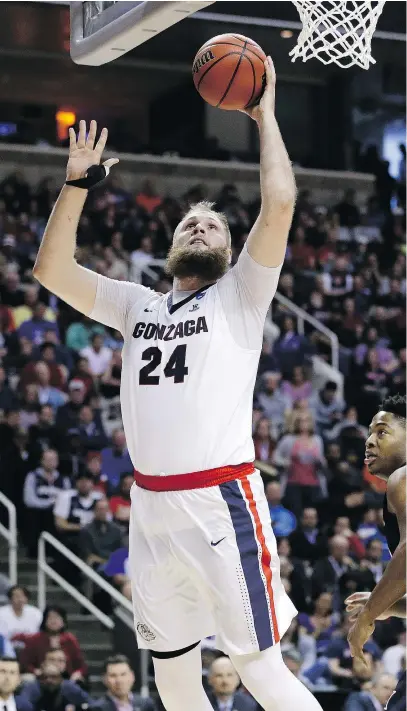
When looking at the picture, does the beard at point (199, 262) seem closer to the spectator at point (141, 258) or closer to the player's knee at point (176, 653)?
the player's knee at point (176, 653)

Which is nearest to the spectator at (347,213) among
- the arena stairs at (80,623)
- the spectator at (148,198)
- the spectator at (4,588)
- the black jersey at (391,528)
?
the spectator at (148,198)

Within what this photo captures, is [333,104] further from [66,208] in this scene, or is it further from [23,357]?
[66,208]

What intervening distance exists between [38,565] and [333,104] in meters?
14.0

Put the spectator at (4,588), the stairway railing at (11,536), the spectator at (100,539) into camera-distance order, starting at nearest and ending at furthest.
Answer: the spectator at (4,588)
the stairway railing at (11,536)
the spectator at (100,539)

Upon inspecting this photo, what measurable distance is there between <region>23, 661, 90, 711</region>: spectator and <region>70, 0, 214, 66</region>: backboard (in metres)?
5.73

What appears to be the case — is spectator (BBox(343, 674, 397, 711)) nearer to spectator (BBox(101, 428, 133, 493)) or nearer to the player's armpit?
spectator (BBox(101, 428, 133, 493))

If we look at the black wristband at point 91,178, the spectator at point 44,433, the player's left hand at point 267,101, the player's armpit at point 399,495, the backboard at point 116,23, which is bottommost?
the player's armpit at point 399,495

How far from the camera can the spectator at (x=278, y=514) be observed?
13.4 metres

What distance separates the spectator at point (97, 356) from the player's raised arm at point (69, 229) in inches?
380

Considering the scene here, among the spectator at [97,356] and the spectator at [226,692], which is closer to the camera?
the spectator at [226,692]

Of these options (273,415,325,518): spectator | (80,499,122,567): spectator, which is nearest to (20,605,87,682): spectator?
(80,499,122,567): spectator

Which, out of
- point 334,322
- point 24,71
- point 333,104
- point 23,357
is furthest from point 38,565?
point 333,104

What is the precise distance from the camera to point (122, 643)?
1193cm

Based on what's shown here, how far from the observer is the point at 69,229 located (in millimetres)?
5230
